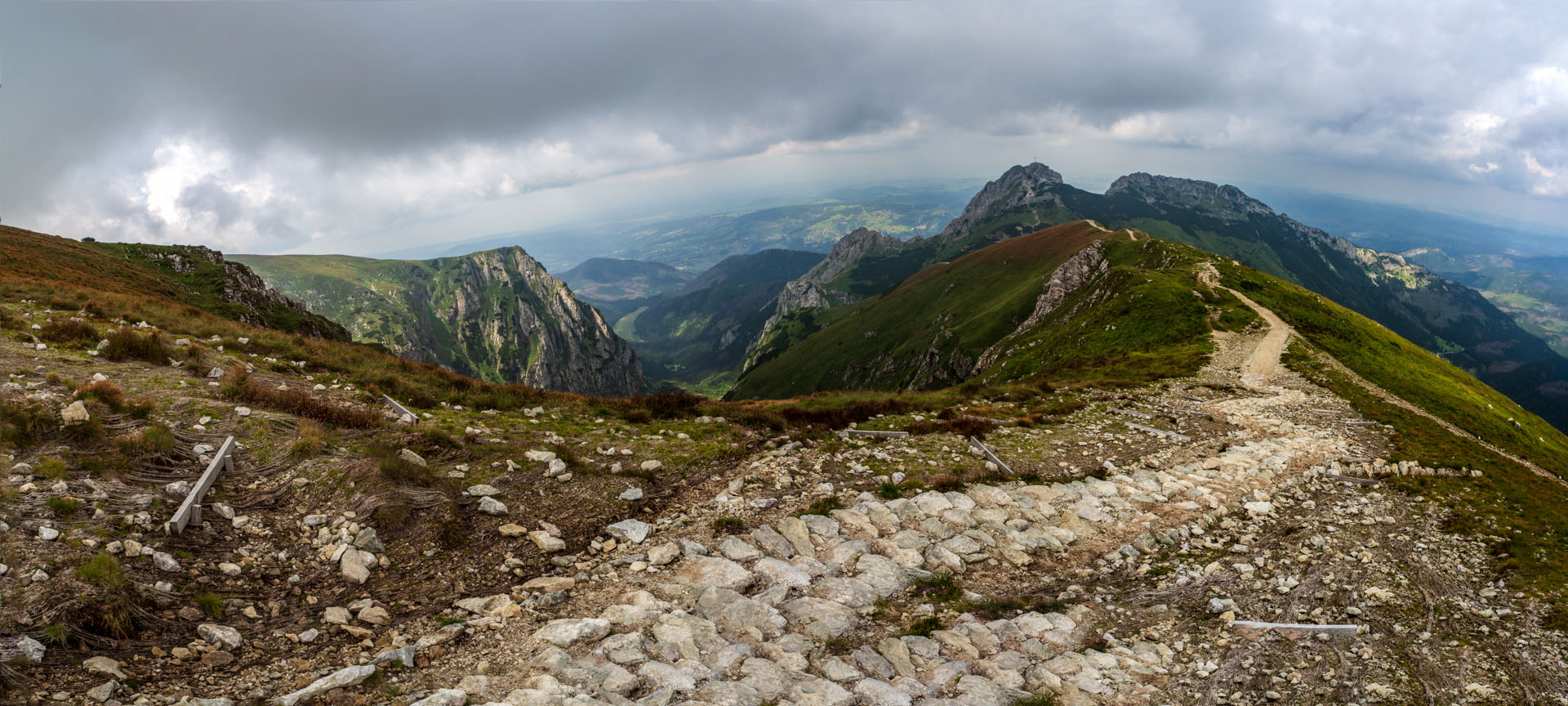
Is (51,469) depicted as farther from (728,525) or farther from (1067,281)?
(1067,281)

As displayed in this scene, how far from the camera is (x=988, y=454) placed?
17188 mm

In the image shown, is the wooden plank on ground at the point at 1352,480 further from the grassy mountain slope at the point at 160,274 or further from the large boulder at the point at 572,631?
the grassy mountain slope at the point at 160,274

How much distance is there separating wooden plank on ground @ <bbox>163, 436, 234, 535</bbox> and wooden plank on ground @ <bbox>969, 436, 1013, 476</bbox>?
18.0 m

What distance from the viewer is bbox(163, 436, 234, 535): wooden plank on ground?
897 centimetres

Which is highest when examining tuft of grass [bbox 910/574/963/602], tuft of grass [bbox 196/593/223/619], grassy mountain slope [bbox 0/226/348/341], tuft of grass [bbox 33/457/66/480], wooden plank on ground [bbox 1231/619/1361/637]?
grassy mountain slope [bbox 0/226/348/341]

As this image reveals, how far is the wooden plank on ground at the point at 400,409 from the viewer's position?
15736 mm

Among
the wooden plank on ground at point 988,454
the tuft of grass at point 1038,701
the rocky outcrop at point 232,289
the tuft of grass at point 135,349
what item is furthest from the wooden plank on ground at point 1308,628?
the rocky outcrop at point 232,289

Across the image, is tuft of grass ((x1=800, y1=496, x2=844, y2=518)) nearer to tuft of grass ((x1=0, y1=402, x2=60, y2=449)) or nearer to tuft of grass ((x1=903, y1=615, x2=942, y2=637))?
tuft of grass ((x1=903, y1=615, x2=942, y2=637))

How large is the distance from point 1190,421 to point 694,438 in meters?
21.3

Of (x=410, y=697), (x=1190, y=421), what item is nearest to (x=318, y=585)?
(x=410, y=697)

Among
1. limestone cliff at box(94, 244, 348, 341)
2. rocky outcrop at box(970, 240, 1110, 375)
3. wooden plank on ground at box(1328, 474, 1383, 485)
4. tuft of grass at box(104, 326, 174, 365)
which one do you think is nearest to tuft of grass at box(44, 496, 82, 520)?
tuft of grass at box(104, 326, 174, 365)

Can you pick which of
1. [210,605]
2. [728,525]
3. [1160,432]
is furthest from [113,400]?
[1160,432]

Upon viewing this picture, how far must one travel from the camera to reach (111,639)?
22.4 ft

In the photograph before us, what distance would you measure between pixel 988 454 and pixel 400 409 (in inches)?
726
